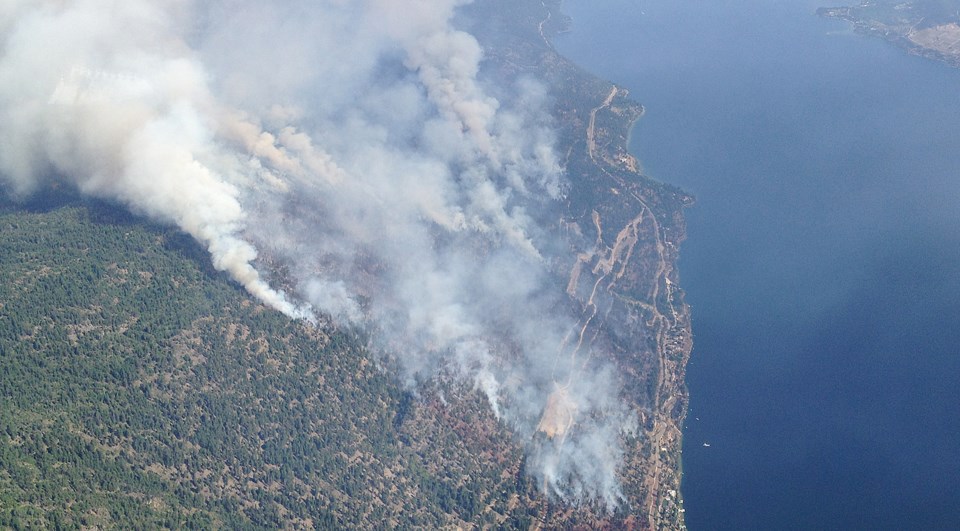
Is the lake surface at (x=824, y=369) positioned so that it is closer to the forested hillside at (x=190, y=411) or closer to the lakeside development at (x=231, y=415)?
the lakeside development at (x=231, y=415)

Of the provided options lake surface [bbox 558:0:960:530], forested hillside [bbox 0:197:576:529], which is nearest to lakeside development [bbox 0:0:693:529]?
forested hillside [bbox 0:197:576:529]

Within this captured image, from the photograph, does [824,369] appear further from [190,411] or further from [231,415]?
[190,411]

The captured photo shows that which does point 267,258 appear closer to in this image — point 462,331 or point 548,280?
point 462,331

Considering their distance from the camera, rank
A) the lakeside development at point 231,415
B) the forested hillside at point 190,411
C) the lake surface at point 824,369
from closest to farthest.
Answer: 1. the forested hillside at point 190,411
2. the lakeside development at point 231,415
3. the lake surface at point 824,369

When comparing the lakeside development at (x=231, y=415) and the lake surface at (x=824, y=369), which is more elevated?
the lake surface at (x=824, y=369)

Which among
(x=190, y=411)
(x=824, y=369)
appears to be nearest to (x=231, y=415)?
(x=190, y=411)

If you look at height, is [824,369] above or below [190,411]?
above

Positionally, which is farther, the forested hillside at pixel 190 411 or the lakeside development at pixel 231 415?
the lakeside development at pixel 231 415

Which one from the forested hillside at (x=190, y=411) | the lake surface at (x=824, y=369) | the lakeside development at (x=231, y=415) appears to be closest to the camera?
the forested hillside at (x=190, y=411)

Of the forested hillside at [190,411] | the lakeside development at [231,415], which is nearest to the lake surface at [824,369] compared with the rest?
the lakeside development at [231,415]

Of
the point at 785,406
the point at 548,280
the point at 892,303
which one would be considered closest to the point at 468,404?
the point at 548,280

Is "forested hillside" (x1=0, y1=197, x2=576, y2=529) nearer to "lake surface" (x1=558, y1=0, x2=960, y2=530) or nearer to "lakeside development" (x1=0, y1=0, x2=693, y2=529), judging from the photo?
"lakeside development" (x1=0, y1=0, x2=693, y2=529)
